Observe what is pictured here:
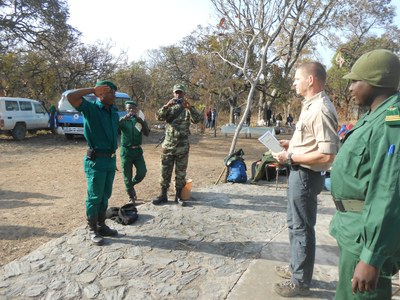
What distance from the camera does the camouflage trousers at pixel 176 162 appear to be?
5.20m

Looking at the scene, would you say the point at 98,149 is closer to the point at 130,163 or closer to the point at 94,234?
the point at 94,234

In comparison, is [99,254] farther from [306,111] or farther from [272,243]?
[306,111]

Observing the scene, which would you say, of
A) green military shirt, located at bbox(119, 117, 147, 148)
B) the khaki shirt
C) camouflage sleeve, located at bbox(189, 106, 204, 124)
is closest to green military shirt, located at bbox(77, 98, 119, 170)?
green military shirt, located at bbox(119, 117, 147, 148)

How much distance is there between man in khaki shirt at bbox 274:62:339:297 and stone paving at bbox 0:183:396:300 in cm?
31

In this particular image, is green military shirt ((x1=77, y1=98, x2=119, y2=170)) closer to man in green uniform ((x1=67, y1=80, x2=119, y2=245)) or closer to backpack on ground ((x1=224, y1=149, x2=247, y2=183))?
man in green uniform ((x1=67, y1=80, x2=119, y2=245))

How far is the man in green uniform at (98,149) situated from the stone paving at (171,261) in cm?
40

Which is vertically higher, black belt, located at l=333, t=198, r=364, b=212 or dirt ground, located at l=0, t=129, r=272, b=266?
black belt, located at l=333, t=198, r=364, b=212

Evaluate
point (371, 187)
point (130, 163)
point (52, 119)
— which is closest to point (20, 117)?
point (52, 119)

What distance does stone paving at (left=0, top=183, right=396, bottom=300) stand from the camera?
293 centimetres

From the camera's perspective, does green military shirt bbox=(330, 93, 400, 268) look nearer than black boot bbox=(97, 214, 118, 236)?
Yes

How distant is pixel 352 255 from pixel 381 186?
446 millimetres

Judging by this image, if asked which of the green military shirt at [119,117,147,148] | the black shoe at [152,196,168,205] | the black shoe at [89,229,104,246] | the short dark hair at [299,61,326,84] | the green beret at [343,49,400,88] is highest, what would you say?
the short dark hair at [299,61,326,84]

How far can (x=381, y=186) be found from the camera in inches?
57.0

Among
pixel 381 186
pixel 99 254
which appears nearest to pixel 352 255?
pixel 381 186
